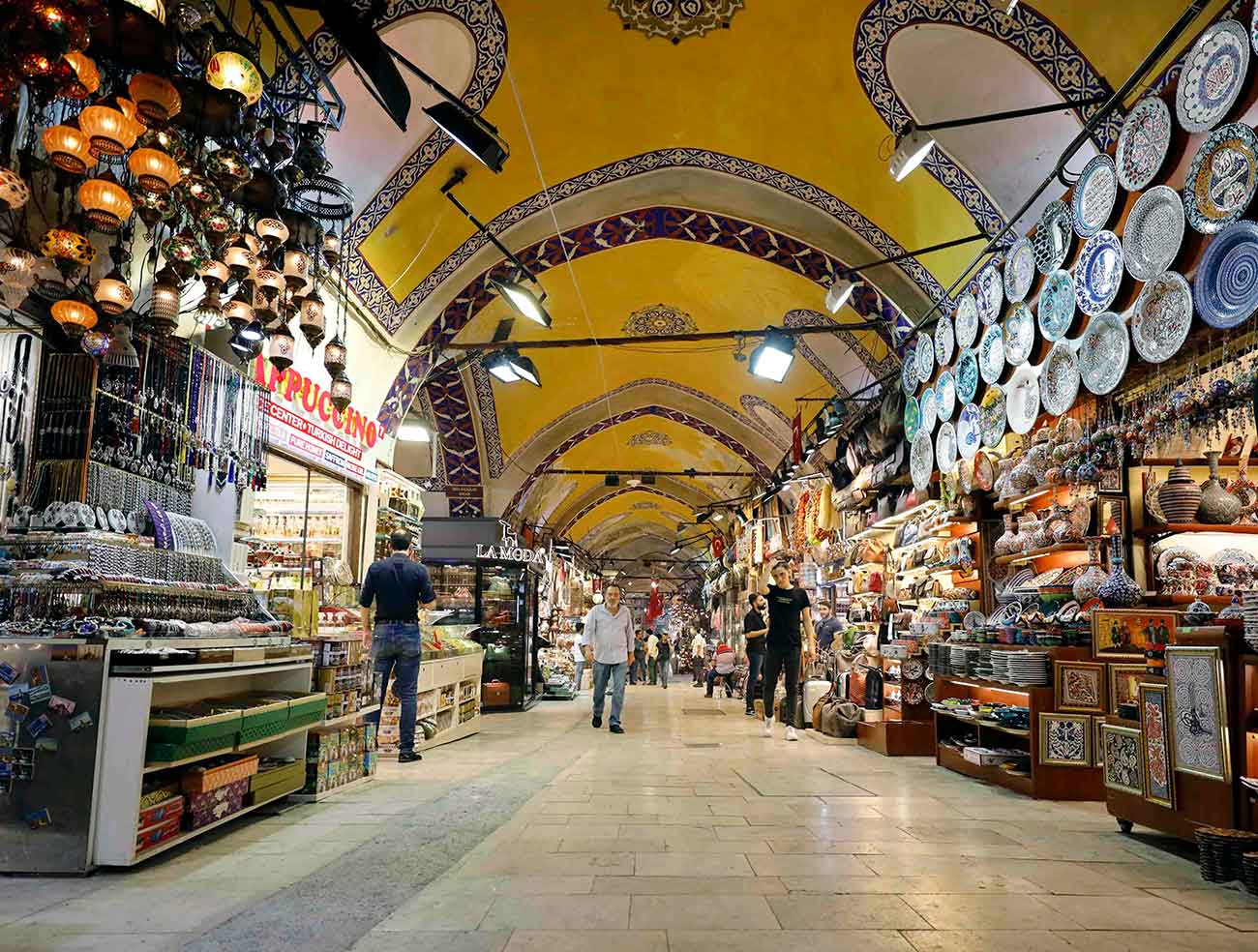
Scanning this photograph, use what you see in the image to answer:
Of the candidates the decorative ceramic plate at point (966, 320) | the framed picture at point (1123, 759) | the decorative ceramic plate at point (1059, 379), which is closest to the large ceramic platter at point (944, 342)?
the decorative ceramic plate at point (966, 320)

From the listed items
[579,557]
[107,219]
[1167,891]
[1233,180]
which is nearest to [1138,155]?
[1233,180]

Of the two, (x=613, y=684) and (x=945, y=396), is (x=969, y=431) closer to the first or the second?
(x=945, y=396)

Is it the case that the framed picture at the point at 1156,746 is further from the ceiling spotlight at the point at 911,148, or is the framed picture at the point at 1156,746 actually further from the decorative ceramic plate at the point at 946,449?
the ceiling spotlight at the point at 911,148

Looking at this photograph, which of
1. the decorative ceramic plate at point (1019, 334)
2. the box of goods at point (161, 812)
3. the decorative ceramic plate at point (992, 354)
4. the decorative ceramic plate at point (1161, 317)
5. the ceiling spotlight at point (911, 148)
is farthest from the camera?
the decorative ceramic plate at point (992, 354)

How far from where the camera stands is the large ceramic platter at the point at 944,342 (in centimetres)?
701

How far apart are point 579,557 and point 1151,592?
20.8m

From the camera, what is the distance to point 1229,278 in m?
3.79

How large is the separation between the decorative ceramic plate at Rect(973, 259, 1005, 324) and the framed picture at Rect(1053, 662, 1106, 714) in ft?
8.60

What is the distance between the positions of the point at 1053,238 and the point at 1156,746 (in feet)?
10.4

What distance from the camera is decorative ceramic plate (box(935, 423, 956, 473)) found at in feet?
22.8

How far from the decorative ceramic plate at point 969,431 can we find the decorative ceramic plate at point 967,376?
88mm

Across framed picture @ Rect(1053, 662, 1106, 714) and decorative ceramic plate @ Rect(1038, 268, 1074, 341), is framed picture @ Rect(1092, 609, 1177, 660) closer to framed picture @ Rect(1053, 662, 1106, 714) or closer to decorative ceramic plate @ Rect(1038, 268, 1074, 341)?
framed picture @ Rect(1053, 662, 1106, 714)

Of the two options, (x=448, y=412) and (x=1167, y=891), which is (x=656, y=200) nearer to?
(x=448, y=412)

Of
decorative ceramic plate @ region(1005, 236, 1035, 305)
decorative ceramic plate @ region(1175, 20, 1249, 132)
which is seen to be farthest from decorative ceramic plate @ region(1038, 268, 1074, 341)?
decorative ceramic plate @ region(1175, 20, 1249, 132)
